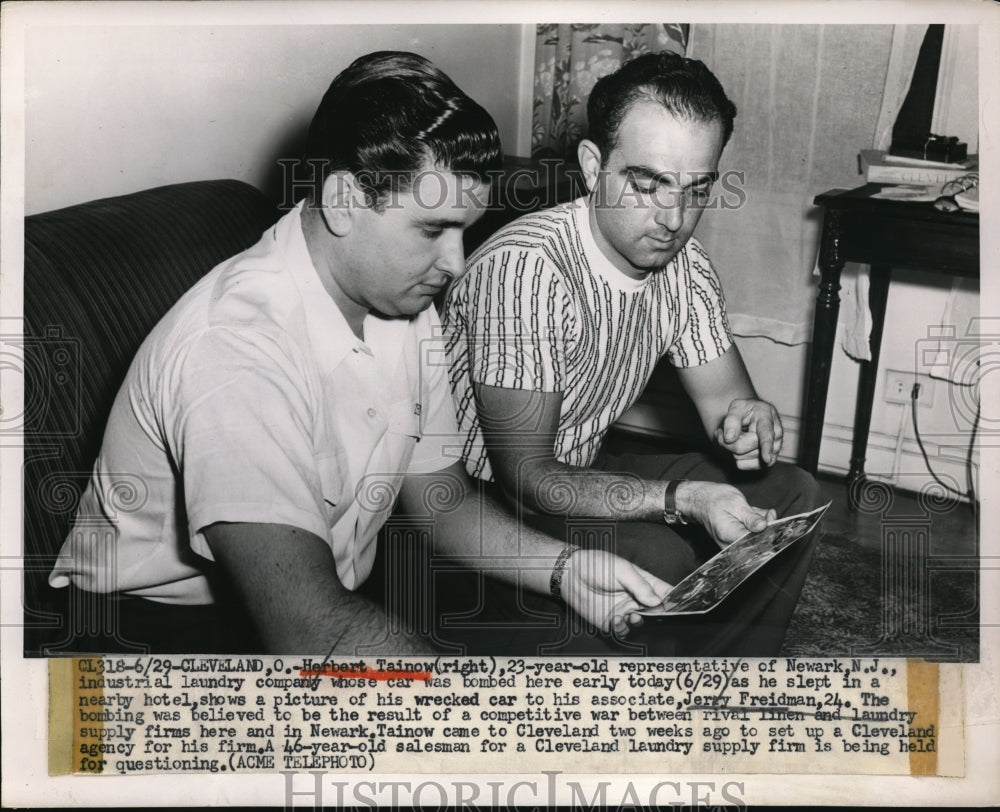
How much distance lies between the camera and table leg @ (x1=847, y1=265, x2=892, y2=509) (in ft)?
5.94

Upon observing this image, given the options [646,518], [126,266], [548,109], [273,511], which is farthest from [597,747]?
[548,109]

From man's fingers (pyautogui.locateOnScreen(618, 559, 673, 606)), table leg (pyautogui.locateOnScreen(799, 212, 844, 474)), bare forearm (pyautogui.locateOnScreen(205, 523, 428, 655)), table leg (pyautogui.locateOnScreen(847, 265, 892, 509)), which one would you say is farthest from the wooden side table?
bare forearm (pyautogui.locateOnScreen(205, 523, 428, 655))

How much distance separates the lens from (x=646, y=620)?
103 cm

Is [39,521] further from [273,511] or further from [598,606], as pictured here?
[598,606]

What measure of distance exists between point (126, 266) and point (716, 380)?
812mm

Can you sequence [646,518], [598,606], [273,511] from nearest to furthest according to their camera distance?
[273,511] → [598,606] → [646,518]

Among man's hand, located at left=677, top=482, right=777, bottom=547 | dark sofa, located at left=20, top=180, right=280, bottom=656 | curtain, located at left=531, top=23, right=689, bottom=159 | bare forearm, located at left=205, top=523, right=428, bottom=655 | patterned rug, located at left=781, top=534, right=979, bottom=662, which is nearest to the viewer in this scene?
bare forearm, located at left=205, top=523, right=428, bottom=655

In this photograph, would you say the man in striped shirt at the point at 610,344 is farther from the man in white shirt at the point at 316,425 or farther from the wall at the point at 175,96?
the wall at the point at 175,96

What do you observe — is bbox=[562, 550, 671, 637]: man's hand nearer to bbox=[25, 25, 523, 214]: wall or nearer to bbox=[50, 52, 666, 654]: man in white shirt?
bbox=[50, 52, 666, 654]: man in white shirt

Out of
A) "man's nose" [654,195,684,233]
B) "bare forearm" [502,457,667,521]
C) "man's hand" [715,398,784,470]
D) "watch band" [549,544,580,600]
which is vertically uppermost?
"man's nose" [654,195,684,233]

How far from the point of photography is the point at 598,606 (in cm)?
105

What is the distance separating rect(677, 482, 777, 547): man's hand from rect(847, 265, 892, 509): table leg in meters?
0.75

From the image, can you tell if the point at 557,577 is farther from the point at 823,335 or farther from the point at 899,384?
the point at 899,384

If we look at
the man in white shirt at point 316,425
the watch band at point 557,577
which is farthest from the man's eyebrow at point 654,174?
the watch band at point 557,577
